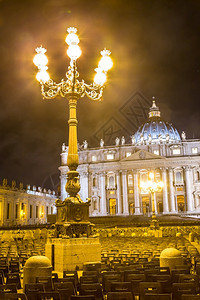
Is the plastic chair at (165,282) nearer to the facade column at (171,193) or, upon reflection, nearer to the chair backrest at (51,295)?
the chair backrest at (51,295)

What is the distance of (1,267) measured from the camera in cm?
1090

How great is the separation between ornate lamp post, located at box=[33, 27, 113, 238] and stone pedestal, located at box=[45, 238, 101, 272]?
1.11m

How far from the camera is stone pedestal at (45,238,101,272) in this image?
12.8 meters

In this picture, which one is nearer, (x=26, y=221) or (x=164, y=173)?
(x=26, y=221)

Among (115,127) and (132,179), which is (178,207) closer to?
(132,179)

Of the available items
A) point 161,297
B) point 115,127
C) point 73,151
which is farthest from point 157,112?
point 161,297

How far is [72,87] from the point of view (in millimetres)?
14969

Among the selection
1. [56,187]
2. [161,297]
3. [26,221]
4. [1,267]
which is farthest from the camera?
[56,187]

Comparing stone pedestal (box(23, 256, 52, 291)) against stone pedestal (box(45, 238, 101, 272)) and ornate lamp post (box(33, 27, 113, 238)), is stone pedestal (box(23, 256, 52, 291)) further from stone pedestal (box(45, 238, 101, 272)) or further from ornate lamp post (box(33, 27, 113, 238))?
ornate lamp post (box(33, 27, 113, 238))

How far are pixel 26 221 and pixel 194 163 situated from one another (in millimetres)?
43470

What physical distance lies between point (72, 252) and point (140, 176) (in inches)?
2721

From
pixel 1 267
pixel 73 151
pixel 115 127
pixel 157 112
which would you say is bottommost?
pixel 1 267

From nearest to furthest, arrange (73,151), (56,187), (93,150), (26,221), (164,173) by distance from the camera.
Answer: (73,151) < (26,221) < (164,173) < (93,150) < (56,187)

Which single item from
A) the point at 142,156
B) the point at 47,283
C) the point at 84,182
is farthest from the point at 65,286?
the point at 84,182
